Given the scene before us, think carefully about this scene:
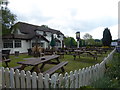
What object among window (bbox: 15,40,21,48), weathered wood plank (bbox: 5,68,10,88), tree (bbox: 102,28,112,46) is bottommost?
weathered wood plank (bbox: 5,68,10,88)

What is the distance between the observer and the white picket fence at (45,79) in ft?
7.66

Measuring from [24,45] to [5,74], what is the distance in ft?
58.1

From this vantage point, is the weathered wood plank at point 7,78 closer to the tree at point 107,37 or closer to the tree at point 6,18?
the tree at point 6,18

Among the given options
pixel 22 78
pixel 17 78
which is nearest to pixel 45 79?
pixel 22 78

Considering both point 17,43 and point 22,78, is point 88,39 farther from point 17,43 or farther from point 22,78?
point 22,78

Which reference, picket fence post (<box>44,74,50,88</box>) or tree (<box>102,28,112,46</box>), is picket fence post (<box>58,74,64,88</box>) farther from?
tree (<box>102,28,112,46</box>)

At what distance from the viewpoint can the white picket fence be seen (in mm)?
2336

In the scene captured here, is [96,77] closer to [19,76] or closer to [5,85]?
[19,76]

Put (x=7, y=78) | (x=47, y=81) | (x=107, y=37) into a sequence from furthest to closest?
(x=107, y=37), (x=7, y=78), (x=47, y=81)

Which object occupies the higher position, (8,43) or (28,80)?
(8,43)

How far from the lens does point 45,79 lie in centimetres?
234

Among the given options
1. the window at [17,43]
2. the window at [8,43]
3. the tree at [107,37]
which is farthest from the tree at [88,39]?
the window at [8,43]

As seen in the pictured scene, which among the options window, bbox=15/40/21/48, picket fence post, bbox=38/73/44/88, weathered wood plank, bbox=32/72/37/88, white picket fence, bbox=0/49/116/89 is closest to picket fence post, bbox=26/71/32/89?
white picket fence, bbox=0/49/116/89

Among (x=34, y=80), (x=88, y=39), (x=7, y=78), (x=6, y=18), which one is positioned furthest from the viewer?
(x=88, y=39)
